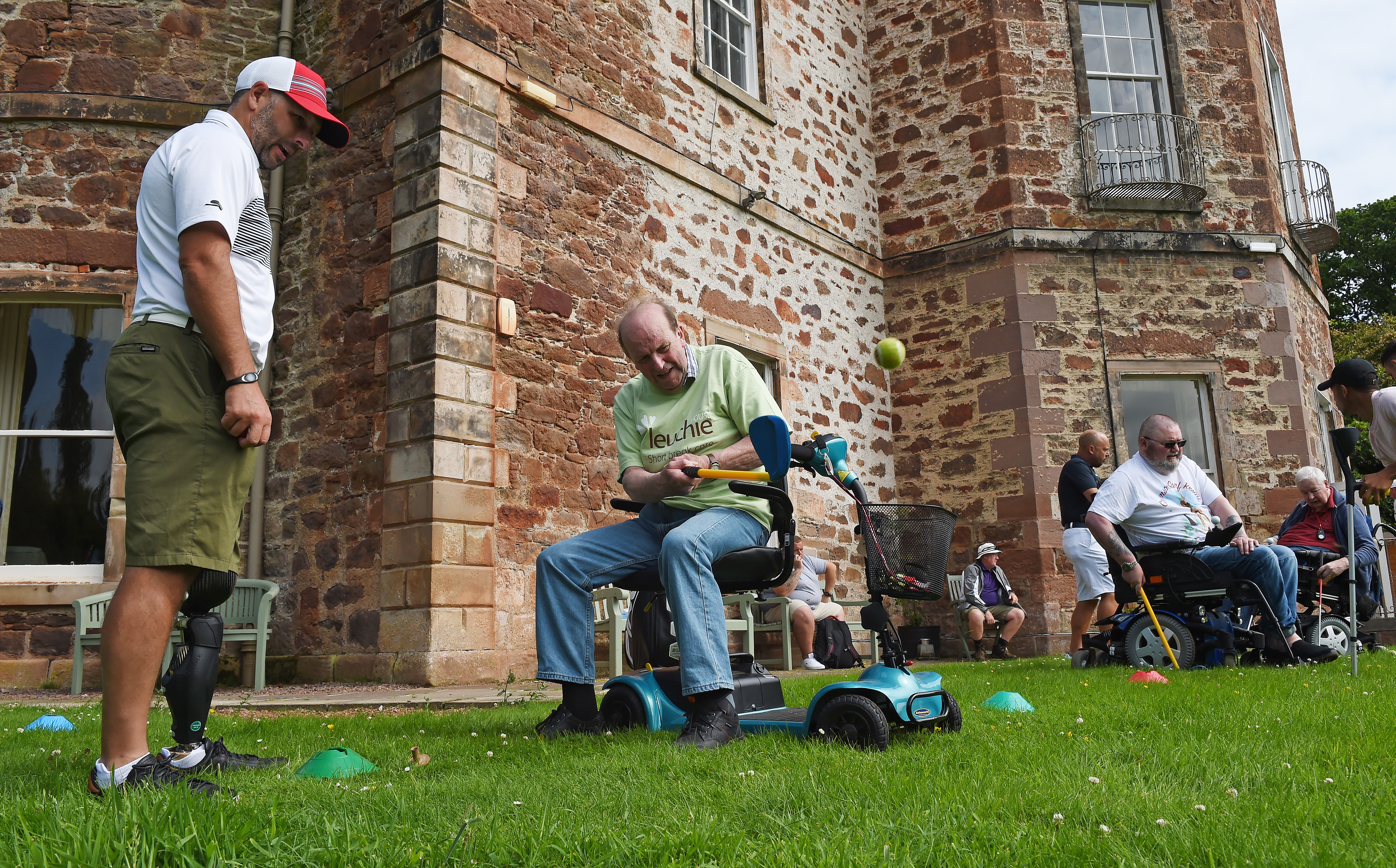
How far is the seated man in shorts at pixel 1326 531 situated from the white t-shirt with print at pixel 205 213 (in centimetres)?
700

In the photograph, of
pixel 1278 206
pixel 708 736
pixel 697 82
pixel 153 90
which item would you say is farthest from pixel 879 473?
pixel 708 736

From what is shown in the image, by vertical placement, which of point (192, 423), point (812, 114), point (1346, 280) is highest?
point (1346, 280)

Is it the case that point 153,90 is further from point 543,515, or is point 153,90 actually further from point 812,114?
point 812,114

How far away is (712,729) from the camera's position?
323 cm

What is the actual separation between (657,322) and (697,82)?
6975mm

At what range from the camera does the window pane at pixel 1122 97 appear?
1240 cm

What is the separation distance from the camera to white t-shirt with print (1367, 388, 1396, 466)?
195 inches

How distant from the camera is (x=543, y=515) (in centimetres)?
761

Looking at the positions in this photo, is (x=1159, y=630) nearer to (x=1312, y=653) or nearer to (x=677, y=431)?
(x=1312, y=653)

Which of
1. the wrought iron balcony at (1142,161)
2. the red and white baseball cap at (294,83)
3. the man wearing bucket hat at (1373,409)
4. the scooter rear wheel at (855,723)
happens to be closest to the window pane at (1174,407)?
the wrought iron balcony at (1142,161)

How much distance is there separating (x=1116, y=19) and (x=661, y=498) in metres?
11.7

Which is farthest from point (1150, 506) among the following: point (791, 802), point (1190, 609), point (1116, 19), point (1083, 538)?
point (1116, 19)

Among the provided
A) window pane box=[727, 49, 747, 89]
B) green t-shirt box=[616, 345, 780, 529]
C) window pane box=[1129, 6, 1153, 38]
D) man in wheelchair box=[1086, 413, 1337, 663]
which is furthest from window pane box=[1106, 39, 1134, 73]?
green t-shirt box=[616, 345, 780, 529]

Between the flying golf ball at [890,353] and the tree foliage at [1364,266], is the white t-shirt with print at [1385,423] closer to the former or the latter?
the flying golf ball at [890,353]
